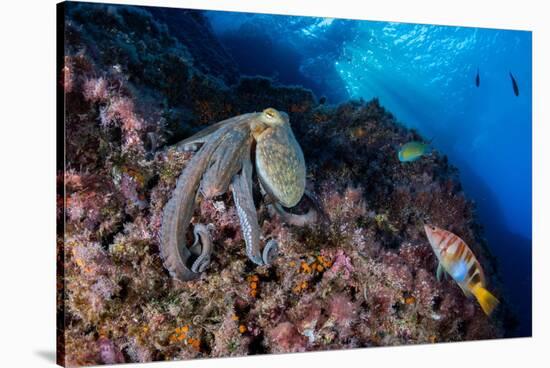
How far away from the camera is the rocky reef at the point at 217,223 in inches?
197

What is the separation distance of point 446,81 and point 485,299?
2.72 metres

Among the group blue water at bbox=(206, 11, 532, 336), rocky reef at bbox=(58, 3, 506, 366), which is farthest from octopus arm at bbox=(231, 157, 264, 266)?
blue water at bbox=(206, 11, 532, 336)

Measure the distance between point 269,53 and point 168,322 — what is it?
9.46 feet

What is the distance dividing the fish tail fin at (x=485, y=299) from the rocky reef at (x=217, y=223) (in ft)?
0.36

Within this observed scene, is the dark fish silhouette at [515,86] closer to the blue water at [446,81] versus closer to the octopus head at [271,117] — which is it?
the blue water at [446,81]

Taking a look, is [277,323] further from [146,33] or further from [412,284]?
[146,33]

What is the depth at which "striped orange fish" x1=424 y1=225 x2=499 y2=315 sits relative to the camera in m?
6.40

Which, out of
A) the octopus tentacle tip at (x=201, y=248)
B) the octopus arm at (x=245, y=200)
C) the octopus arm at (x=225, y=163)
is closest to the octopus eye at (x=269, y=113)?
the octopus arm at (x=225, y=163)

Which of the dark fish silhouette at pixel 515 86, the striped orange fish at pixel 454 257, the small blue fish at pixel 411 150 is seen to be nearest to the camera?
the striped orange fish at pixel 454 257

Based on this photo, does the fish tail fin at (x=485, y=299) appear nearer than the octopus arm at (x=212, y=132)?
No

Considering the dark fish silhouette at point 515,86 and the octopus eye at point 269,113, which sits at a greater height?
the dark fish silhouette at point 515,86

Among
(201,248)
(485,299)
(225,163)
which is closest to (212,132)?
(225,163)

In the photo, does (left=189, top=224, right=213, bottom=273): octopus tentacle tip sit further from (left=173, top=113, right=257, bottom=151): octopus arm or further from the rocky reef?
(left=173, top=113, right=257, bottom=151): octopus arm

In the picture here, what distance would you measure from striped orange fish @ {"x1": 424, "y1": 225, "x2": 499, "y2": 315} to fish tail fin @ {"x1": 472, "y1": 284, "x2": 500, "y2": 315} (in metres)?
0.14
